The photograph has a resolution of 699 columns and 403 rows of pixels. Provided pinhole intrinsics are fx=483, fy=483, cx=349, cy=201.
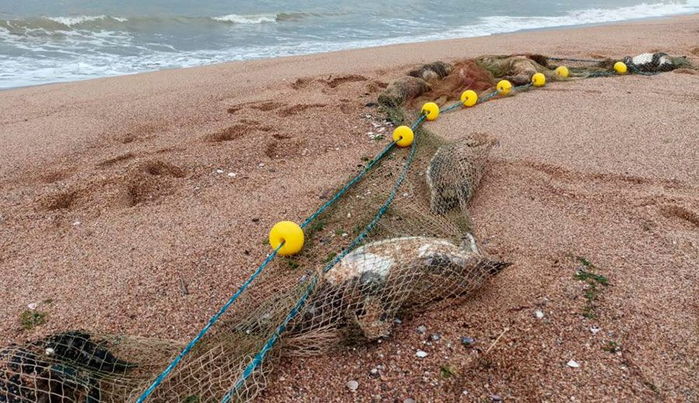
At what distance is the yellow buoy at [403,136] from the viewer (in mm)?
4816

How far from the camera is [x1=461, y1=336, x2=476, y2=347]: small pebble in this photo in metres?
2.44

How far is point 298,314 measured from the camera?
242cm

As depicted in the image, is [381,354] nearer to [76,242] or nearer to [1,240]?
[76,242]

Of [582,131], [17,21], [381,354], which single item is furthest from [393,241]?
[17,21]

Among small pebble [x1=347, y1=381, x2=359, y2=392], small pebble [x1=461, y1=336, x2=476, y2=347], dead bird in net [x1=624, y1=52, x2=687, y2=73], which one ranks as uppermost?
dead bird in net [x1=624, y1=52, x2=687, y2=73]

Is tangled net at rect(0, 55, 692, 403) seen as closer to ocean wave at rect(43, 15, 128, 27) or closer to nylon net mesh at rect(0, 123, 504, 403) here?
nylon net mesh at rect(0, 123, 504, 403)

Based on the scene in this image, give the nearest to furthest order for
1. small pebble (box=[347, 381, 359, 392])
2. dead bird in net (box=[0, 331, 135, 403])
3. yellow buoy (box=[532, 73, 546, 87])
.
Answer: dead bird in net (box=[0, 331, 135, 403]) < small pebble (box=[347, 381, 359, 392]) < yellow buoy (box=[532, 73, 546, 87])

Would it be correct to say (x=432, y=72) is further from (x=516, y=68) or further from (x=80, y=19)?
(x=80, y=19)

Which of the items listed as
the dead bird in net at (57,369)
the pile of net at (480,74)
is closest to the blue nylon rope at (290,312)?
the dead bird in net at (57,369)

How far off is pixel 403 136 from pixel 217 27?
1197 centimetres

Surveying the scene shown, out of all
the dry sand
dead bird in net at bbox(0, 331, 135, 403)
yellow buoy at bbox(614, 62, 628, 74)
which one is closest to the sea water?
the dry sand

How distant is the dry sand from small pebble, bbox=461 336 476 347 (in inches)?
1.7

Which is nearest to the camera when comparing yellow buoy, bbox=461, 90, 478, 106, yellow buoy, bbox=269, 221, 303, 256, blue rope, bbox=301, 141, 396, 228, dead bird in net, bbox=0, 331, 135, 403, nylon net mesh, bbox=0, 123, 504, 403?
dead bird in net, bbox=0, 331, 135, 403

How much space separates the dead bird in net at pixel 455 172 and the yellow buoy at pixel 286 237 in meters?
1.07
